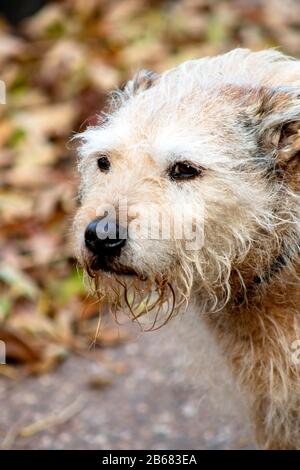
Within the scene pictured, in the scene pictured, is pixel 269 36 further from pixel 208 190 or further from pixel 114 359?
pixel 208 190

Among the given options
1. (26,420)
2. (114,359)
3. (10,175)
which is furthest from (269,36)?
(26,420)

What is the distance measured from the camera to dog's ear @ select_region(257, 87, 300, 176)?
313 centimetres

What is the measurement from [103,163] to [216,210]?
51cm

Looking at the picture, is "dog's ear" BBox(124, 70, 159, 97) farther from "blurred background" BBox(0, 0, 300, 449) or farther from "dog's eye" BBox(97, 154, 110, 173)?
"blurred background" BBox(0, 0, 300, 449)

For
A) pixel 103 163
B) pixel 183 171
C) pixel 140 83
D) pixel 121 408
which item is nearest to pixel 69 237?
pixel 121 408

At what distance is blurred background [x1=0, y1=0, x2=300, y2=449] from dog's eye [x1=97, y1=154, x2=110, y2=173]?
3.34 ft

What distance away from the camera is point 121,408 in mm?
4730

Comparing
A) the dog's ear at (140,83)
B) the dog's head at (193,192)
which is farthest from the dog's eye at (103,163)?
the dog's ear at (140,83)

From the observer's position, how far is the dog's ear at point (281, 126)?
313 centimetres

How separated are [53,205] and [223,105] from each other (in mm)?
3040

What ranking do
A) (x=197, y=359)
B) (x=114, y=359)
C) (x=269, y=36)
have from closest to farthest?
1. (x=197, y=359)
2. (x=114, y=359)
3. (x=269, y=36)

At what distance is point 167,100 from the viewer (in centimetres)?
327

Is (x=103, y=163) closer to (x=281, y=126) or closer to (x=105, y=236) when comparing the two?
(x=105, y=236)

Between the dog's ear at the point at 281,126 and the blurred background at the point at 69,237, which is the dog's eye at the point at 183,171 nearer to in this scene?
the dog's ear at the point at 281,126
